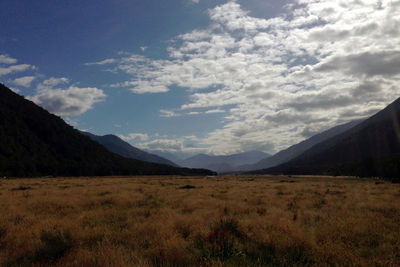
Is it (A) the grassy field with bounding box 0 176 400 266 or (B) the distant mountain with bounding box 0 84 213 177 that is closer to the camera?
(A) the grassy field with bounding box 0 176 400 266

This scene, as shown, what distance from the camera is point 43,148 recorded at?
125312mm

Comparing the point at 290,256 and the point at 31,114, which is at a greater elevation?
the point at 31,114

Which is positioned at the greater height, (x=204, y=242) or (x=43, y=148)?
(x=43, y=148)

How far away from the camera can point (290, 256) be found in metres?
6.03

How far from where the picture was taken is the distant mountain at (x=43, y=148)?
94.2 m

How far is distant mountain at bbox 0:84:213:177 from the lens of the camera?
94.2 m

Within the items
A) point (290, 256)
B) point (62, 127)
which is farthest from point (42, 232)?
point (62, 127)

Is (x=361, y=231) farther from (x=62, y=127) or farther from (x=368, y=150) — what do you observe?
(x=368, y=150)

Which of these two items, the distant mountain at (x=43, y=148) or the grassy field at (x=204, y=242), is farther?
the distant mountain at (x=43, y=148)

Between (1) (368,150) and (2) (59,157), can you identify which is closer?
(2) (59,157)

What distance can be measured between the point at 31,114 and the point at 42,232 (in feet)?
581

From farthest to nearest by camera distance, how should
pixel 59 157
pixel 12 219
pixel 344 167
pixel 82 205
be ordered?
pixel 59 157 < pixel 344 167 < pixel 82 205 < pixel 12 219

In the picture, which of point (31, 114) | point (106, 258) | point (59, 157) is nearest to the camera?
point (106, 258)

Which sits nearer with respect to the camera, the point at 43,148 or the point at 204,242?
the point at 204,242
